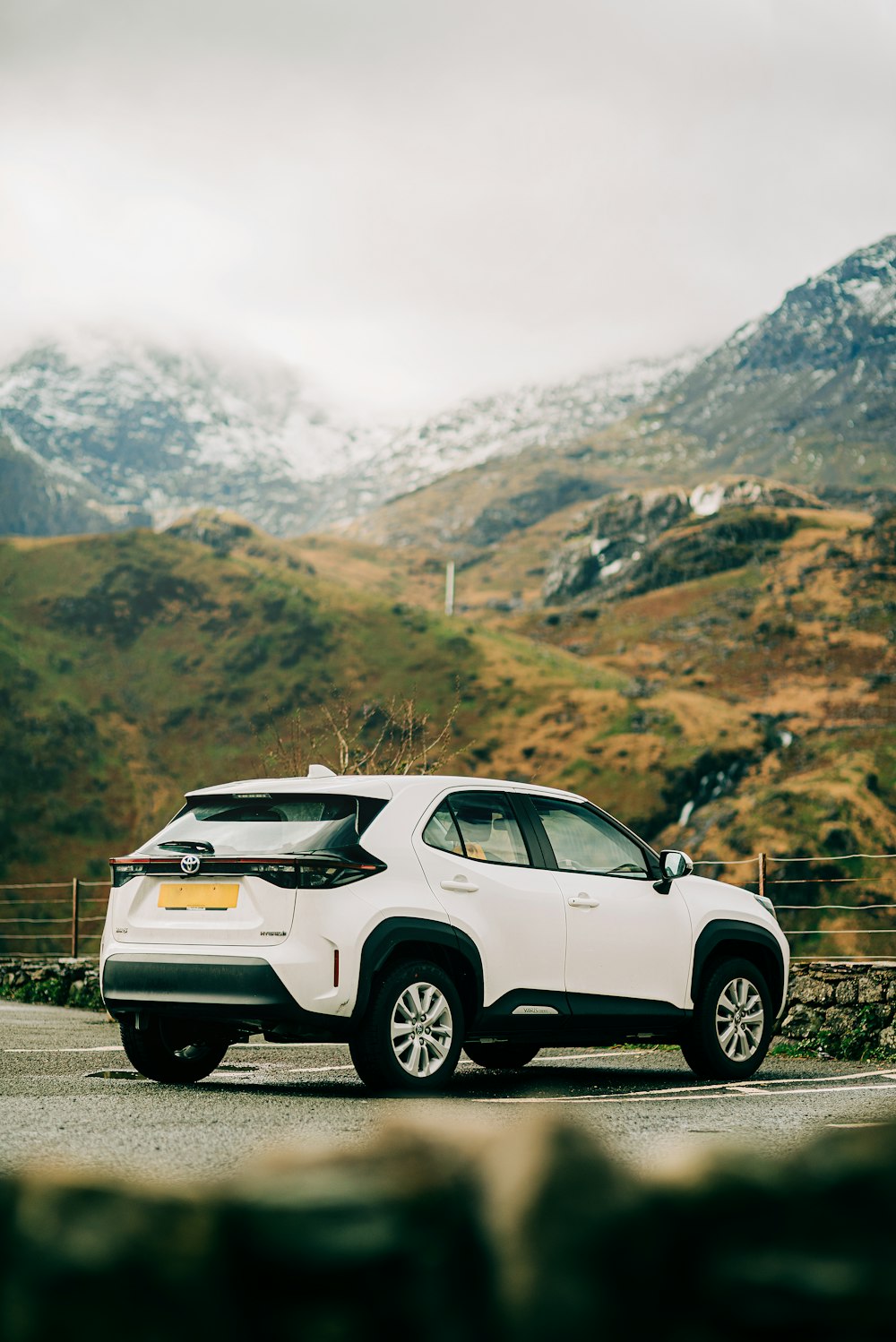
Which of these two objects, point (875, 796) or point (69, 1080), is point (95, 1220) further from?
point (875, 796)

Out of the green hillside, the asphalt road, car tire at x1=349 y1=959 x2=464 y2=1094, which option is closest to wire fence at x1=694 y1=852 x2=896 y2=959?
the green hillside

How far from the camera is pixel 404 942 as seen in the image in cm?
823

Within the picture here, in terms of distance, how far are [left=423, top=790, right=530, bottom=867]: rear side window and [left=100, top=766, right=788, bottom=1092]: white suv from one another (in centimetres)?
1

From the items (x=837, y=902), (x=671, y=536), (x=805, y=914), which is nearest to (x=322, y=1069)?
(x=837, y=902)

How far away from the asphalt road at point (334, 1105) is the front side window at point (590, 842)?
1340 mm

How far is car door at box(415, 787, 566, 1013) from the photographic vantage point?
28.0ft

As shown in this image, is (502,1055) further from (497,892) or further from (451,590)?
(451,590)

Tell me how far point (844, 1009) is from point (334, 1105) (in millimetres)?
5905

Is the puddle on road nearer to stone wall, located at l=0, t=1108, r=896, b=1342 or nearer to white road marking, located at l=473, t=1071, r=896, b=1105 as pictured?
white road marking, located at l=473, t=1071, r=896, b=1105

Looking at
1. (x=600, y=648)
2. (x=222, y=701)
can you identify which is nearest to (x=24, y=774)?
(x=222, y=701)

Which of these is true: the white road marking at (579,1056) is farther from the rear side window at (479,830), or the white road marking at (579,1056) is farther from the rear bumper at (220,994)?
the rear bumper at (220,994)

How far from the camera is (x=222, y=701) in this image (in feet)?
220

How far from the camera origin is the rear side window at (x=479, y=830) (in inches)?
344

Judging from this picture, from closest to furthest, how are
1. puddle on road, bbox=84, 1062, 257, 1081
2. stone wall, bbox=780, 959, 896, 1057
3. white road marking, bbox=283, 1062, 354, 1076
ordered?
puddle on road, bbox=84, 1062, 257, 1081 < white road marking, bbox=283, 1062, 354, 1076 < stone wall, bbox=780, 959, 896, 1057
